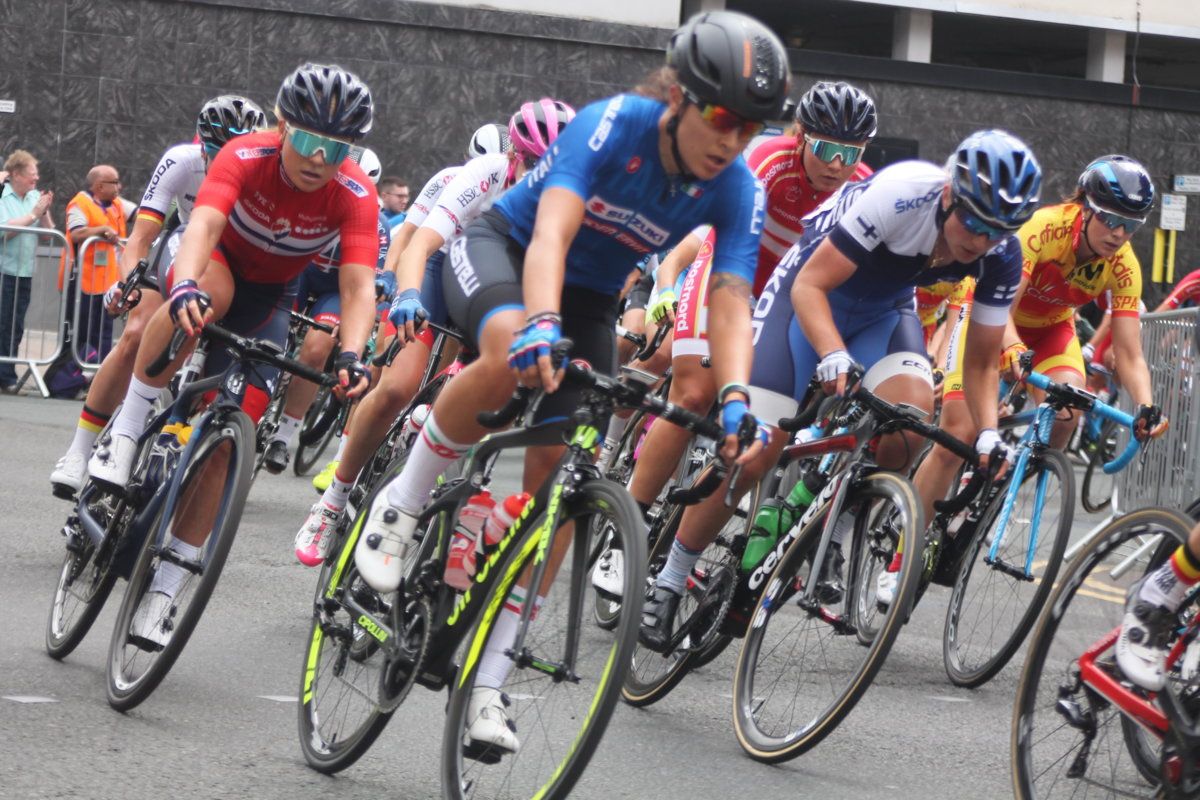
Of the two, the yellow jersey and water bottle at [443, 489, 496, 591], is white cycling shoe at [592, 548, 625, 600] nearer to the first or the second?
water bottle at [443, 489, 496, 591]

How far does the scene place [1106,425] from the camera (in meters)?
14.4

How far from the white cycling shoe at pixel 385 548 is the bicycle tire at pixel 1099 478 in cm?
872

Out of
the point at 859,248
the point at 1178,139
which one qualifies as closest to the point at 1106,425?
the point at 859,248

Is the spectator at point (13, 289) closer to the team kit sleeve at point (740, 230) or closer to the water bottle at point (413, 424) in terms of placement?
the water bottle at point (413, 424)

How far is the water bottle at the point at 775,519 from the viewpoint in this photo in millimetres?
5949

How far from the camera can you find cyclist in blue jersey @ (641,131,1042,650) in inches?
228

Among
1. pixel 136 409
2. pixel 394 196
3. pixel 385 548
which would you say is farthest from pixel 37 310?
pixel 385 548

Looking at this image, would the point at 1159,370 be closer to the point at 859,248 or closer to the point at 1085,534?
the point at 1085,534

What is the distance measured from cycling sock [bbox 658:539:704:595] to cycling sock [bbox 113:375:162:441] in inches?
75.2

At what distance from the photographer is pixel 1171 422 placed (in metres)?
10.9

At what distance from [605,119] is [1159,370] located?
24.9ft

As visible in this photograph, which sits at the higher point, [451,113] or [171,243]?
[451,113]

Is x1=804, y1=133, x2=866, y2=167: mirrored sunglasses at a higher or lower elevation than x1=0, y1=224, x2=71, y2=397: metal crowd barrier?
higher

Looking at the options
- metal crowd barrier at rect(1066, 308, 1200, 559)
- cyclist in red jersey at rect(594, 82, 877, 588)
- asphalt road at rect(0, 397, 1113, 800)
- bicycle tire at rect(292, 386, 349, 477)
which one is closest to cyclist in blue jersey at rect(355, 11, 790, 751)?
asphalt road at rect(0, 397, 1113, 800)
